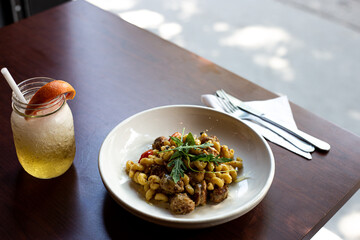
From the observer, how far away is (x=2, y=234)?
794 mm

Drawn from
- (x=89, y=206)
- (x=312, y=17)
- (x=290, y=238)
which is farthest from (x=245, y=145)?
(x=312, y=17)

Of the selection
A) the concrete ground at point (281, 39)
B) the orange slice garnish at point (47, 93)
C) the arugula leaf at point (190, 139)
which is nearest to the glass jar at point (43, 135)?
the orange slice garnish at point (47, 93)

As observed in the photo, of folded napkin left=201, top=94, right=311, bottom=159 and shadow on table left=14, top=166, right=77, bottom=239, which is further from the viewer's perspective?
folded napkin left=201, top=94, right=311, bottom=159

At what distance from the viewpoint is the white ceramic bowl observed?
0.77 meters

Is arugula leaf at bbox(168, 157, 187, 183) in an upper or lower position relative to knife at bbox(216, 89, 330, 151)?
upper

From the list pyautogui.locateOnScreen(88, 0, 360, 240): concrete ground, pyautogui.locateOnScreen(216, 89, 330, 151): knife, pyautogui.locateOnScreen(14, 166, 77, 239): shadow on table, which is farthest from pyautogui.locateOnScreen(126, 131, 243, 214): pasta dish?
pyautogui.locateOnScreen(88, 0, 360, 240): concrete ground

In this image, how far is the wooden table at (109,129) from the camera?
0.82m

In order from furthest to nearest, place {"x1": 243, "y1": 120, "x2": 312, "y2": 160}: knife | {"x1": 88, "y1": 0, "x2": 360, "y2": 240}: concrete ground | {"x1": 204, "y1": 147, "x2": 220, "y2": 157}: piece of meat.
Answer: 1. {"x1": 88, "y1": 0, "x2": 360, "y2": 240}: concrete ground
2. {"x1": 243, "y1": 120, "x2": 312, "y2": 160}: knife
3. {"x1": 204, "y1": 147, "x2": 220, "y2": 157}: piece of meat

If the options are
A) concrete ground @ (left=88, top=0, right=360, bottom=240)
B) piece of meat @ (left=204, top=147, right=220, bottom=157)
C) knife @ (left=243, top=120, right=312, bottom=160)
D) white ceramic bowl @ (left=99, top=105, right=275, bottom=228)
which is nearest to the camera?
white ceramic bowl @ (left=99, top=105, right=275, bottom=228)

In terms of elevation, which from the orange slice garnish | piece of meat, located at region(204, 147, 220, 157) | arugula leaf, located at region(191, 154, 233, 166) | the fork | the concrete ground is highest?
the orange slice garnish

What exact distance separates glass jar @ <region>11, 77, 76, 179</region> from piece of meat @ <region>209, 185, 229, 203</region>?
0.32 meters

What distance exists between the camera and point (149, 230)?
0.81m

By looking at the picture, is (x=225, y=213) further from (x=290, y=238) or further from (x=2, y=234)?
(x=2, y=234)

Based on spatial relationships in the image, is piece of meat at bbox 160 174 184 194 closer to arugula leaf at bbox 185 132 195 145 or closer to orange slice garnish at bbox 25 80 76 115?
arugula leaf at bbox 185 132 195 145
